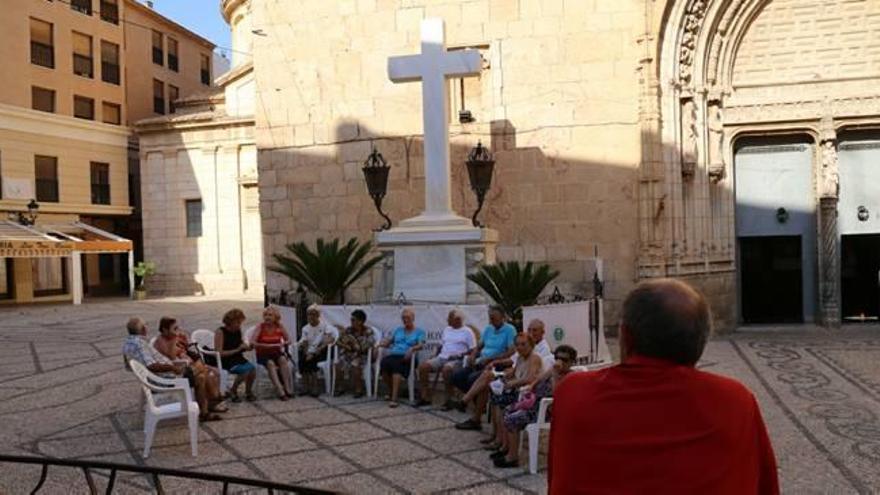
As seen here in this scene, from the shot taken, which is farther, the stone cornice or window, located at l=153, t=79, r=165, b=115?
window, located at l=153, t=79, r=165, b=115

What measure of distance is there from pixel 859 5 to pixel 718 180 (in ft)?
11.5

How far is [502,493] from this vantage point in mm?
4680

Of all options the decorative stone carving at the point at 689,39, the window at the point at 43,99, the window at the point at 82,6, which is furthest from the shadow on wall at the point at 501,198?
the window at the point at 82,6

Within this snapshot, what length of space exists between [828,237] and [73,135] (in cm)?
2501

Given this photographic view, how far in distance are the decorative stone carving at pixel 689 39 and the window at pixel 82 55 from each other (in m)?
23.5

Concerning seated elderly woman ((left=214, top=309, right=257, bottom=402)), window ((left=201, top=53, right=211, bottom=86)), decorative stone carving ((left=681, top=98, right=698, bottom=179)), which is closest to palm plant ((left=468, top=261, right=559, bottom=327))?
seated elderly woman ((left=214, top=309, right=257, bottom=402))

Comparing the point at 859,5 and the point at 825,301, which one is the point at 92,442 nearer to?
the point at 825,301

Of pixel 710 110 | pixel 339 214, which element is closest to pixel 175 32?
pixel 339 214

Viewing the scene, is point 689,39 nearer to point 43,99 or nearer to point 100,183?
point 43,99

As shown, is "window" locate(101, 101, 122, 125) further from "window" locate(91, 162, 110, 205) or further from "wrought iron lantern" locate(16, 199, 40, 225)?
"wrought iron lantern" locate(16, 199, 40, 225)

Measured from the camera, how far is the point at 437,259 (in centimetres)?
875

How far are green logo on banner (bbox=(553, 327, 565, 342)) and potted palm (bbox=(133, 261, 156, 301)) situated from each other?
20916 millimetres

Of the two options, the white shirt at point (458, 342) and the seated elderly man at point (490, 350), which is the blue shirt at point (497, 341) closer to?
the seated elderly man at point (490, 350)

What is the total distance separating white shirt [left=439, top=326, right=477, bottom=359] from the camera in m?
7.34
